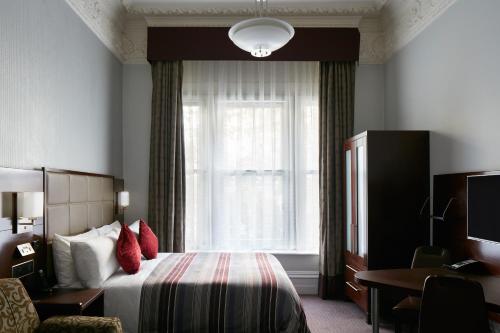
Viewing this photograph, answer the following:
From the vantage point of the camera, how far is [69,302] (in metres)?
2.44

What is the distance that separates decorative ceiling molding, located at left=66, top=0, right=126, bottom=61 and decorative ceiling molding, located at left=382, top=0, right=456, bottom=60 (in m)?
3.01

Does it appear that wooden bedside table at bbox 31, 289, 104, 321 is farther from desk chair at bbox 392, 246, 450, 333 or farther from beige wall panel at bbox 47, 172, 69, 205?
desk chair at bbox 392, 246, 450, 333

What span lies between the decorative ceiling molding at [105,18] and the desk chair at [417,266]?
355 centimetres

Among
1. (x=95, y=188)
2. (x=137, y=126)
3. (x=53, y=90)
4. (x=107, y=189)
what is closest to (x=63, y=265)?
(x=95, y=188)

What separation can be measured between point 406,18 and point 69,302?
402 cm

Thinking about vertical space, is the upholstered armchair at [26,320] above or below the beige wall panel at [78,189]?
below

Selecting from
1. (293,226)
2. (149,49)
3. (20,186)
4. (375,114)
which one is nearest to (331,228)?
(293,226)

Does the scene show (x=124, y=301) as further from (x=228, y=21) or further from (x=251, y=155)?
(x=228, y=21)

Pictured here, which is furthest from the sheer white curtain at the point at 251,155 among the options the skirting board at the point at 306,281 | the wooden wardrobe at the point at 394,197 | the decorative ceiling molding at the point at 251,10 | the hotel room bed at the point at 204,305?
the hotel room bed at the point at 204,305

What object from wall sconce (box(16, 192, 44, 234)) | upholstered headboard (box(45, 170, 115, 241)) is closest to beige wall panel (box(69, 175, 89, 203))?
upholstered headboard (box(45, 170, 115, 241))

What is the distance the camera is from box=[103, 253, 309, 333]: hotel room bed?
272cm

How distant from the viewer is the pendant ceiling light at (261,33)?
299 cm

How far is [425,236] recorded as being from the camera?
148 inches

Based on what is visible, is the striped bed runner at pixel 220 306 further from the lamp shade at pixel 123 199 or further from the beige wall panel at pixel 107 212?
the lamp shade at pixel 123 199
